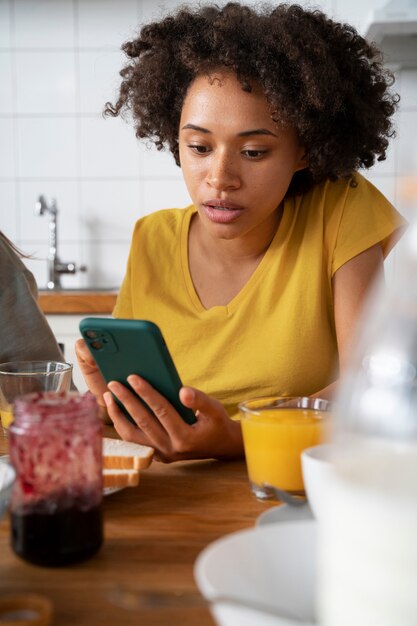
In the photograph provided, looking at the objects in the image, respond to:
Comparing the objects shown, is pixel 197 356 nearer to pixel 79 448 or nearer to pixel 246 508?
pixel 246 508

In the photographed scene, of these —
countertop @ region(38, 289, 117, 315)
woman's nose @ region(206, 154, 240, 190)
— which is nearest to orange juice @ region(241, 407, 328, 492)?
woman's nose @ region(206, 154, 240, 190)

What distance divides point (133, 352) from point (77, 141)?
2.30 meters

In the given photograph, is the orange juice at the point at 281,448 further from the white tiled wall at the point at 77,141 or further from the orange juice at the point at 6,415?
the white tiled wall at the point at 77,141

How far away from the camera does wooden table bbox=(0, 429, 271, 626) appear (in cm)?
57

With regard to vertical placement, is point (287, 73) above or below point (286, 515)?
above

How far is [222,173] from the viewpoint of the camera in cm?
126

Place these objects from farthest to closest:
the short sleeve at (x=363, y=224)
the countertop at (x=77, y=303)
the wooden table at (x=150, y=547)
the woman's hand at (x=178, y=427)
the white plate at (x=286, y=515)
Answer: the countertop at (x=77, y=303)
the short sleeve at (x=363, y=224)
the woman's hand at (x=178, y=427)
the white plate at (x=286, y=515)
the wooden table at (x=150, y=547)

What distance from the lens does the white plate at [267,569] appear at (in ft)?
1.63

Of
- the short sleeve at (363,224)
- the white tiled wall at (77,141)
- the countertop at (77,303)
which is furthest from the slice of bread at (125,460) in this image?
the white tiled wall at (77,141)

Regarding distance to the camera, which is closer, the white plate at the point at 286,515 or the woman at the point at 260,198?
the white plate at the point at 286,515

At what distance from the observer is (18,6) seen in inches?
119

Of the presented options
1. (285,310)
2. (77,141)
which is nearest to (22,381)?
(285,310)

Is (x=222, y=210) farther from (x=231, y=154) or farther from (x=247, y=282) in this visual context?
(x=247, y=282)

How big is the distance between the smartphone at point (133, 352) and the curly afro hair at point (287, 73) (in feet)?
1.94
